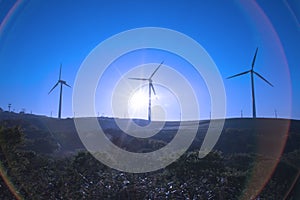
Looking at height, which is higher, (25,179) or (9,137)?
(9,137)

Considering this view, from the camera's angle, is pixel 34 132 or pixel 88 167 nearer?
pixel 88 167

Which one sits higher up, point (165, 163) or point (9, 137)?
point (9, 137)

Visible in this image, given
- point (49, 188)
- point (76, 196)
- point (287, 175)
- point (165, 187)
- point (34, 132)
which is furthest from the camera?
point (34, 132)

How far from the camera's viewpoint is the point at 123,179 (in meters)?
12.4

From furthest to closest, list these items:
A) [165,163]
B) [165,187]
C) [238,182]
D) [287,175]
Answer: [165,163]
[287,175]
[238,182]
[165,187]

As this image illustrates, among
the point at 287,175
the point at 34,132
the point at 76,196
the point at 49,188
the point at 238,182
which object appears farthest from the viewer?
the point at 34,132

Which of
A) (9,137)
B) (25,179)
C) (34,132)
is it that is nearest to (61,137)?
(34,132)

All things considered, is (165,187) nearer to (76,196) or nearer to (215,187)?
(215,187)

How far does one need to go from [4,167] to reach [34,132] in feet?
129

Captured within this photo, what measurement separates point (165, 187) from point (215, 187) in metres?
1.90

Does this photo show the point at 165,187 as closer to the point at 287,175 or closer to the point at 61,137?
the point at 287,175

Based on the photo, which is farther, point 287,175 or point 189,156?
point 189,156

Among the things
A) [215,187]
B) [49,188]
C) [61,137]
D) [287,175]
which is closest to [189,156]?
[287,175]

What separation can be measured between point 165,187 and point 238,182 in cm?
318
